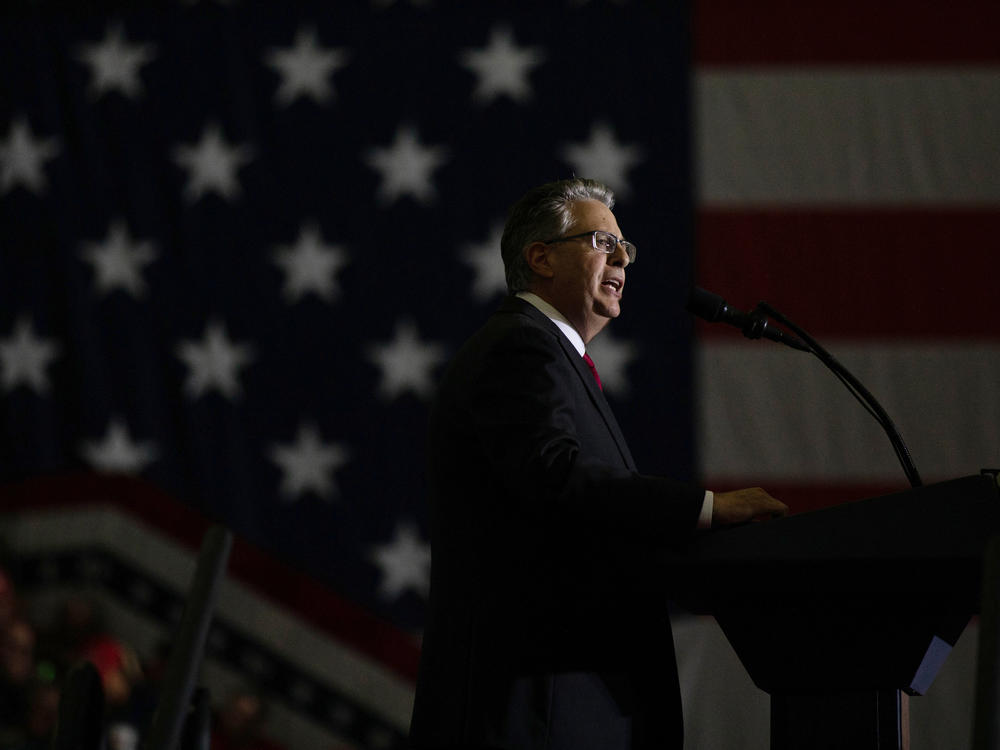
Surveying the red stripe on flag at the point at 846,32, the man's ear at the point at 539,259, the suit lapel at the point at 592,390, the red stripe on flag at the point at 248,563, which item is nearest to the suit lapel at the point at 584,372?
the suit lapel at the point at 592,390

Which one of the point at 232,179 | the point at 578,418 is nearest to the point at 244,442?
the point at 232,179

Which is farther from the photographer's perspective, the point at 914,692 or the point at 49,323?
the point at 49,323

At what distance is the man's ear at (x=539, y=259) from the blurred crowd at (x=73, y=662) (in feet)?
5.57

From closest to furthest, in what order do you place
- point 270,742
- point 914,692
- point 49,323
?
point 914,692 < point 270,742 < point 49,323

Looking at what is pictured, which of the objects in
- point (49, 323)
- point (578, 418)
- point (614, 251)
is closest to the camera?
point (578, 418)

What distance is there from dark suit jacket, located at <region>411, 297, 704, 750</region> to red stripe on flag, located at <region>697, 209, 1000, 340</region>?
191 cm

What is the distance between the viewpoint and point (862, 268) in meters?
3.04

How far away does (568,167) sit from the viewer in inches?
124

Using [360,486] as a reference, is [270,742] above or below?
below

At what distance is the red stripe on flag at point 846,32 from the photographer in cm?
312

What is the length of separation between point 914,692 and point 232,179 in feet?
8.42

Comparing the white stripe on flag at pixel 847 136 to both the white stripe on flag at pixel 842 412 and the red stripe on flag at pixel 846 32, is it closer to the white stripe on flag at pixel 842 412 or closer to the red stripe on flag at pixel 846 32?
the red stripe on flag at pixel 846 32

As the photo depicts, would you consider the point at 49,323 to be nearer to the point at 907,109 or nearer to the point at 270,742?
the point at 270,742

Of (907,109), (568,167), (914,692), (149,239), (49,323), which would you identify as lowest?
(914,692)
